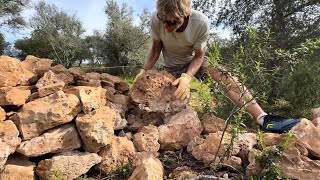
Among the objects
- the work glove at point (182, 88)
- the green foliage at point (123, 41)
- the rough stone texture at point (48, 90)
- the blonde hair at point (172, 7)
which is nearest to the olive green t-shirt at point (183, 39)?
the blonde hair at point (172, 7)

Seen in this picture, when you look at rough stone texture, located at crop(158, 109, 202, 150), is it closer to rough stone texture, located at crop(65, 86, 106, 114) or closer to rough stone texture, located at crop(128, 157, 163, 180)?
rough stone texture, located at crop(128, 157, 163, 180)

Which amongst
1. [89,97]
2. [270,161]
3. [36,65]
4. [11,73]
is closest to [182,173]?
[270,161]

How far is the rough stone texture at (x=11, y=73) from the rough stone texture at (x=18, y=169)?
83 cm

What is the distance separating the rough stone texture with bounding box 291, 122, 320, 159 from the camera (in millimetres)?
2996

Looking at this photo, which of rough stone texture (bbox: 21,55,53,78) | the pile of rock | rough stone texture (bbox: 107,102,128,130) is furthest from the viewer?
rough stone texture (bbox: 21,55,53,78)

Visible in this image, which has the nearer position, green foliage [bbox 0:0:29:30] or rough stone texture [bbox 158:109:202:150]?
rough stone texture [bbox 158:109:202:150]

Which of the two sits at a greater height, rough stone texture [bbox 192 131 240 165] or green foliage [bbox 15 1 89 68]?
green foliage [bbox 15 1 89 68]

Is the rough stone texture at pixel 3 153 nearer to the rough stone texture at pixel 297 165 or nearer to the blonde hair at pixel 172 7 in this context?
the blonde hair at pixel 172 7

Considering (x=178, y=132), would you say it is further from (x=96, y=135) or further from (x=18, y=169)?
(x=18, y=169)

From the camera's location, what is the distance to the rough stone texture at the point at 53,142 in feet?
9.29

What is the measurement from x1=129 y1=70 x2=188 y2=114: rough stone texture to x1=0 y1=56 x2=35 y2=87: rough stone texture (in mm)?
1194

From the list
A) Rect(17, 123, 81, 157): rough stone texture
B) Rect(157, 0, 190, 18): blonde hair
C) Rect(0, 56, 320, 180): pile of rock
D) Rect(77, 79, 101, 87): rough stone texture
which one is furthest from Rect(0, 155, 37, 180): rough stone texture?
Rect(157, 0, 190, 18): blonde hair

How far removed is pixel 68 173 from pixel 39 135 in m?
0.44

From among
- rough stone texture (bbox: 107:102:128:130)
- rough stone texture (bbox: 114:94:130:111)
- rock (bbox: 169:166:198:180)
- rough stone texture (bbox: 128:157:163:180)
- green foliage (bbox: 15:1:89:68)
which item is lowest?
rock (bbox: 169:166:198:180)
